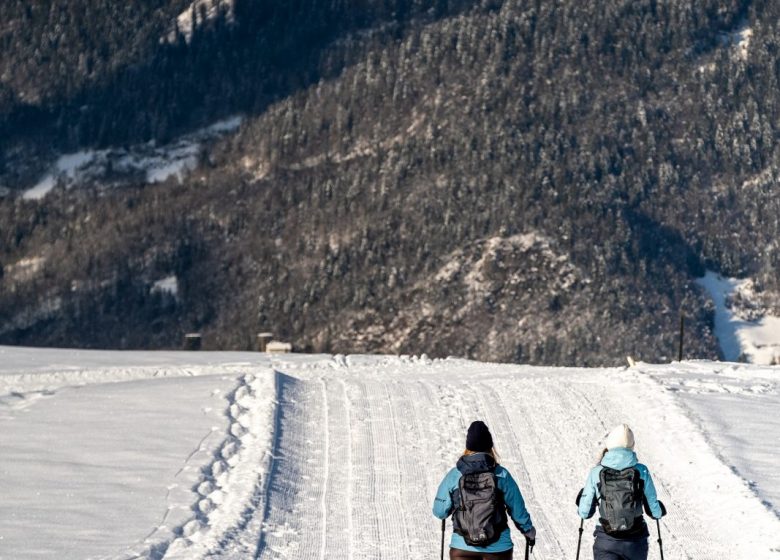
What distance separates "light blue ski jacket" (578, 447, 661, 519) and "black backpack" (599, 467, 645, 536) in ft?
0.14

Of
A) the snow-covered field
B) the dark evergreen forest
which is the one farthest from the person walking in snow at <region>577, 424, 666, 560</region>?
the dark evergreen forest

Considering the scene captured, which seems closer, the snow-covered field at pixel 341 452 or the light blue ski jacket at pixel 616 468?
the light blue ski jacket at pixel 616 468

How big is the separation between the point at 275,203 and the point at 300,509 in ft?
557

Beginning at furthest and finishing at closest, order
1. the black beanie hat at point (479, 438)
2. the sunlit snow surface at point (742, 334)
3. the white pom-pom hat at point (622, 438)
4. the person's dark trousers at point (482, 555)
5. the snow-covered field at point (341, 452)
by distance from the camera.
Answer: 1. the sunlit snow surface at point (742, 334)
2. the snow-covered field at point (341, 452)
3. the white pom-pom hat at point (622, 438)
4. the person's dark trousers at point (482, 555)
5. the black beanie hat at point (479, 438)

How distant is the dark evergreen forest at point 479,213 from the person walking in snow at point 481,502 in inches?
4592

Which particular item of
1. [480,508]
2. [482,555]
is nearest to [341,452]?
[482,555]

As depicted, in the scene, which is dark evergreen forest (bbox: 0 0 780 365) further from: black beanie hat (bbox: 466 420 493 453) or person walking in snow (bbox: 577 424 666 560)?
black beanie hat (bbox: 466 420 493 453)

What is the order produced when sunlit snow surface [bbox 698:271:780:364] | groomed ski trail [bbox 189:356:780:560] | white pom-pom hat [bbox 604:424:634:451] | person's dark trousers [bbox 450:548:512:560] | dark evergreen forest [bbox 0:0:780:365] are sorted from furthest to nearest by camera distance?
dark evergreen forest [bbox 0:0:780:365], sunlit snow surface [bbox 698:271:780:364], groomed ski trail [bbox 189:356:780:560], white pom-pom hat [bbox 604:424:634:451], person's dark trousers [bbox 450:548:512:560]

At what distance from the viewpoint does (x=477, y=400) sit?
941 inches

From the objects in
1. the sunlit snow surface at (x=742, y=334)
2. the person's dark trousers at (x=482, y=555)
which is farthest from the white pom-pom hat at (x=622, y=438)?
the sunlit snow surface at (x=742, y=334)

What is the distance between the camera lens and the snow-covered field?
1605 centimetres

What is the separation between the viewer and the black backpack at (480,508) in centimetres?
1095

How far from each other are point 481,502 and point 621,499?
1.44 m

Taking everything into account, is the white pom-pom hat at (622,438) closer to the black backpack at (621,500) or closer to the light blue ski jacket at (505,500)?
the black backpack at (621,500)
